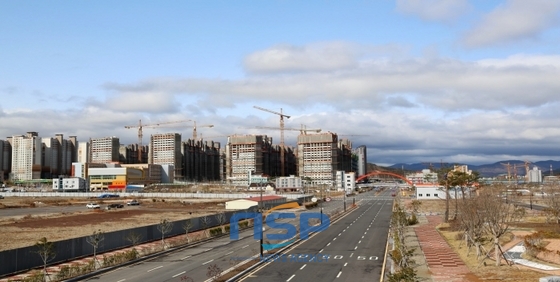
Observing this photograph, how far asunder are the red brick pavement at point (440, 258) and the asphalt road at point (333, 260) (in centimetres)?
436

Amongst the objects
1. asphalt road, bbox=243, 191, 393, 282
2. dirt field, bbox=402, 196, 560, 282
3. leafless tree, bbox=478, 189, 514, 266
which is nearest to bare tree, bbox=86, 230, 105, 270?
asphalt road, bbox=243, 191, 393, 282

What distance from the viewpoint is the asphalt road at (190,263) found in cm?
3744

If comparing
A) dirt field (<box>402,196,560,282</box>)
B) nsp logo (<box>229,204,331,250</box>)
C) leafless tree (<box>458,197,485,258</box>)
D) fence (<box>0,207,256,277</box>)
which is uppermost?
leafless tree (<box>458,197,485,258</box>)

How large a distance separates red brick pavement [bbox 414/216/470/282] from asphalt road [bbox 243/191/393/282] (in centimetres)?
436

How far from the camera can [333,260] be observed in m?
44.8

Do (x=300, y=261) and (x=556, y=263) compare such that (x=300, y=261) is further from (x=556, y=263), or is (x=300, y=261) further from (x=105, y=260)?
(x=556, y=263)

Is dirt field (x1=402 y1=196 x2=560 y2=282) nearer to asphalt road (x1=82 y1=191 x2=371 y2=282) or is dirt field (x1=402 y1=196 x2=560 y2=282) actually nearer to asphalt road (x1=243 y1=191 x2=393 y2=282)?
asphalt road (x1=243 y1=191 x2=393 y2=282)

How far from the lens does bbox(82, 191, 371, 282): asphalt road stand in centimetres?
3744

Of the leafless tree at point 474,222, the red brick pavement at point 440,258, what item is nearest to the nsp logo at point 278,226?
the red brick pavement at point 440,258

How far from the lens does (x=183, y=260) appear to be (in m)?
46.0

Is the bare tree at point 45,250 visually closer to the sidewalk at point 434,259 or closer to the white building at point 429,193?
the sidewalk at point 434,259

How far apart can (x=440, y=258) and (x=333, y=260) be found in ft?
33.4

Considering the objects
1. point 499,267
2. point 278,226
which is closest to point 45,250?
point 499,267

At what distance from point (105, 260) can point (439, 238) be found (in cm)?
3977
